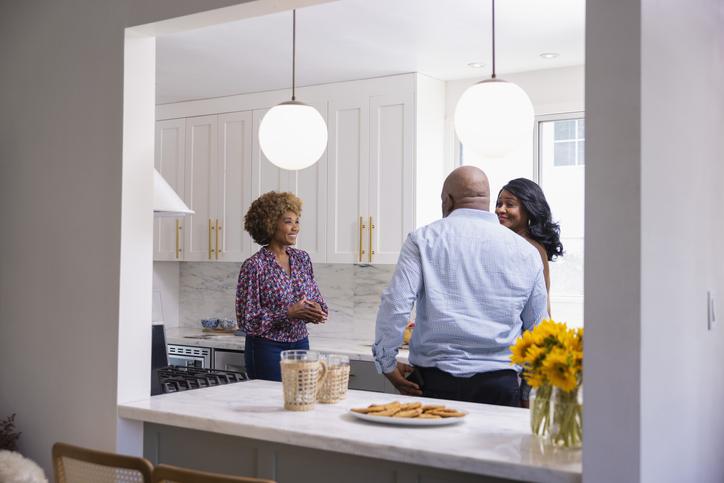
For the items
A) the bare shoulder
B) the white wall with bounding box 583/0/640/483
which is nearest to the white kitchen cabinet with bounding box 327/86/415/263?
the bare shoulder

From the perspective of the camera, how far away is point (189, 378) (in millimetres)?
3246

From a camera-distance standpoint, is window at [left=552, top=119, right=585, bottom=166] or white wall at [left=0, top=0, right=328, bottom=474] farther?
window at [left=552, top=119, right=585, bottom=166]

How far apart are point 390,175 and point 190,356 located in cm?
169

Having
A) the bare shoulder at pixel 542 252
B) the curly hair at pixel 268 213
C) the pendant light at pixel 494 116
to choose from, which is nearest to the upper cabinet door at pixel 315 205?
the curly hair at pixel 268 213

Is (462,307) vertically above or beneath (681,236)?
beneath

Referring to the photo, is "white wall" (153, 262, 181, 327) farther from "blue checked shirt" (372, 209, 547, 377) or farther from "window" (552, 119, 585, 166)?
"blue checked shirt" (372, 209, 547, 377)

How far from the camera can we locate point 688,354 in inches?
81.9

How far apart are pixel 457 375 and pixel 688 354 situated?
0.74 metres

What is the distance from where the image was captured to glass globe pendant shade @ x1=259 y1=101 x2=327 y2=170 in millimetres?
3201

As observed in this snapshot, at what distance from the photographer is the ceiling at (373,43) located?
352 cm

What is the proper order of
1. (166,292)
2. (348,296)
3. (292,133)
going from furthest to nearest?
1. (166,292)
2. (348,296)
3. (292,133)

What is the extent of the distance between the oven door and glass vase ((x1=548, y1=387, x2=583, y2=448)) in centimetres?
339

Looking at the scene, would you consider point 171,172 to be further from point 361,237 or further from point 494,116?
point 494,116

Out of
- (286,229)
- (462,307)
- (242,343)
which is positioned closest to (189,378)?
(286,229)
